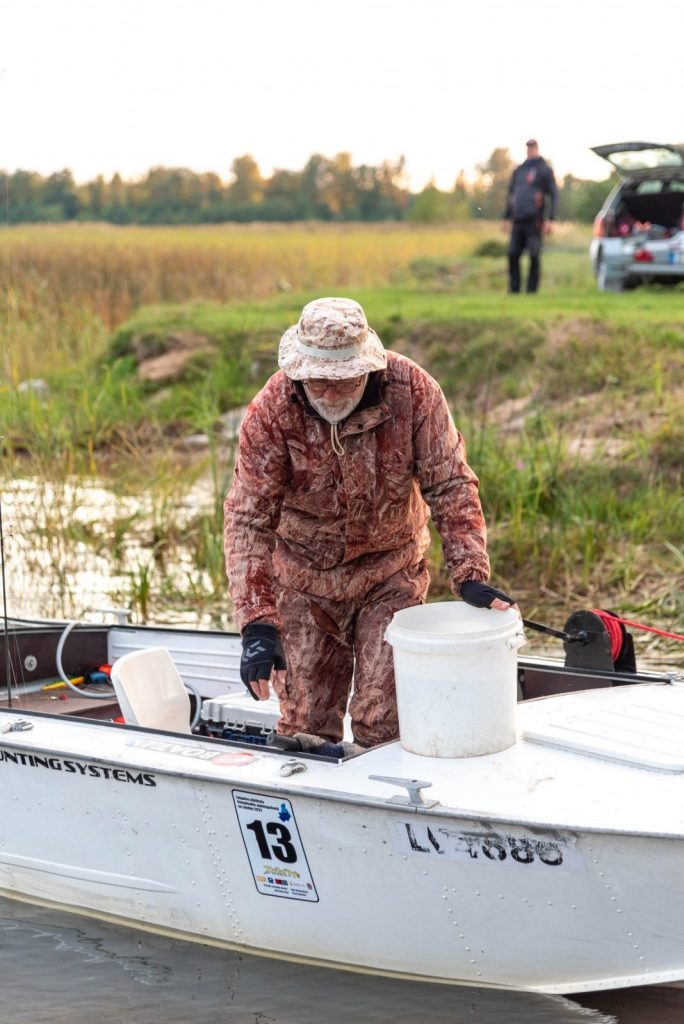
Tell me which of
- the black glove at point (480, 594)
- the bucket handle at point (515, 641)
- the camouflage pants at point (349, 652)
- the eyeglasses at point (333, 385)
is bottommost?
the camouflage pants at point (349, 652)

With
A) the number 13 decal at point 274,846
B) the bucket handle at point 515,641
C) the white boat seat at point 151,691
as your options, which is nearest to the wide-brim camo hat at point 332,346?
the bucket handle at point 515,641

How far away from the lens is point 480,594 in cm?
400

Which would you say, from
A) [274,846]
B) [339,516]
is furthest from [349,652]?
[274,846]

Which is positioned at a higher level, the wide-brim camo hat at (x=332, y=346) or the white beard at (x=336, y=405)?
the wide-brim camo hat at (x=332, y=346)

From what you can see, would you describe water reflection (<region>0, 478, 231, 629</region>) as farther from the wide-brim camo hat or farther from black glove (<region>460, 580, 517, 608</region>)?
black glove (<region>460, 580, 517, 608</region>)

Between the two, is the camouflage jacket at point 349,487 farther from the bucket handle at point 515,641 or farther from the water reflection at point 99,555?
the water reflection at point 99,555

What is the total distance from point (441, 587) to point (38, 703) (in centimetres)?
267

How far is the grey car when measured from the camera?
42.6 feet

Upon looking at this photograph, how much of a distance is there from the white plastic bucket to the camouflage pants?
29 centimetres

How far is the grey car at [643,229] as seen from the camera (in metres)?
13.0

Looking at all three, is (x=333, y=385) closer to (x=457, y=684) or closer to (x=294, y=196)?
(x=457, y=684)

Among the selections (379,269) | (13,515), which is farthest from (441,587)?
(379,269)

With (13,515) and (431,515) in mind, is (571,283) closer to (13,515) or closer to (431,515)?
(13,515)

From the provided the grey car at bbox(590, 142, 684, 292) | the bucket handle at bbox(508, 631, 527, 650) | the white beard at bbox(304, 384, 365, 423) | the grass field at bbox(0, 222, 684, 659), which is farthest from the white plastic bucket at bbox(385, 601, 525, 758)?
the grey car at bbox(590, 142, 684, 292)
